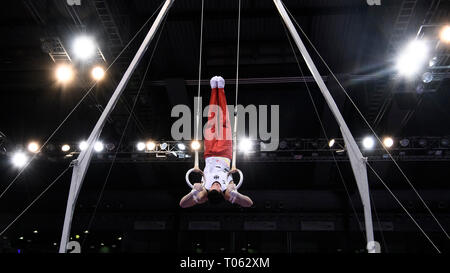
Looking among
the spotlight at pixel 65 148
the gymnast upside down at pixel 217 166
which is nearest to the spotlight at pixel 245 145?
the spotlight at pixel 65 148

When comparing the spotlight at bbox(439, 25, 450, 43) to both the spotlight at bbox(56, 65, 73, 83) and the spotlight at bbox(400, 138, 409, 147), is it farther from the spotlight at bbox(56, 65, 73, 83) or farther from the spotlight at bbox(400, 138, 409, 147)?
the spotlight at bbox(56, 65, 73, 83)

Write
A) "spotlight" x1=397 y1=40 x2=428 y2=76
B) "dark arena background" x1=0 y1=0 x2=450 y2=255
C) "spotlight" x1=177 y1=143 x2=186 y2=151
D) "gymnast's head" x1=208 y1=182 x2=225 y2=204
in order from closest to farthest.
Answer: "gymnast's head" x1=208 y1=182 x2=225 y2=204 < "spotlight" x1=397 y1=40 x2=428 y2=76 < "dark arena background" x1=0 y1=0 x2=450 y2=255 < "spotlight" x1=177 y1=143 x2=186 y2=151

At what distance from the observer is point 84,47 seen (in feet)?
26.3

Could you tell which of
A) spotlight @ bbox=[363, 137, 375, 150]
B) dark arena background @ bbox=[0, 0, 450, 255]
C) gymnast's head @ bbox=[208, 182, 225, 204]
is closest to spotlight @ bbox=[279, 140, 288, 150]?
dark arena background @ bbox=[0, 0, 450, 255]

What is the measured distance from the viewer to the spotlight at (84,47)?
7.97 m

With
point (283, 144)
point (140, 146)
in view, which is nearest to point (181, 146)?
point (140, 146)

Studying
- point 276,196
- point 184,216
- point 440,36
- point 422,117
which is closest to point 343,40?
point 440,36

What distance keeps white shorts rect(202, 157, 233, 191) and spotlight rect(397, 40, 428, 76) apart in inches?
186

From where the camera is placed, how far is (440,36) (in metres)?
7.21

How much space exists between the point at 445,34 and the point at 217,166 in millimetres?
5063

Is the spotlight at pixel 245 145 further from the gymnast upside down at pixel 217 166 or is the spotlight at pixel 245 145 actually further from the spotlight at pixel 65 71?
the gymnast upside down at pixel 217 166

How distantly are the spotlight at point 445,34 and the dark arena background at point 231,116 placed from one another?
2cm

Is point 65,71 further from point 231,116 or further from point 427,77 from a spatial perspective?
point 427,77

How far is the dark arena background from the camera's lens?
27.6 ft
